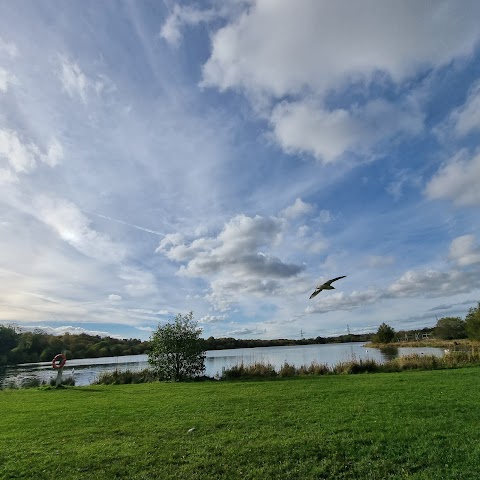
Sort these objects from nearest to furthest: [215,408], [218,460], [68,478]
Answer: [68,478], [218,460], [215,408]

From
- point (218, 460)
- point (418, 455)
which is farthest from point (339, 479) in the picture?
point (218, 460)

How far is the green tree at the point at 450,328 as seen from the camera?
86.1 metres

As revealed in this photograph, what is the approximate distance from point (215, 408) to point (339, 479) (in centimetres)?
662

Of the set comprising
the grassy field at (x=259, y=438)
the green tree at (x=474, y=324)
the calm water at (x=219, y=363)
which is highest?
the green tree at (x=474, y=324)

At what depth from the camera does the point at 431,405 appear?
1023 cm

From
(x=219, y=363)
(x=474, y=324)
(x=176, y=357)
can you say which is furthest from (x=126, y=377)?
(x=474, y=324)

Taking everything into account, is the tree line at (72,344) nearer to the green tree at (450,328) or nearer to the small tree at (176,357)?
the green tree at (450,328)

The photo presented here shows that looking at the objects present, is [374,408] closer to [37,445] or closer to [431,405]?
[431,405]

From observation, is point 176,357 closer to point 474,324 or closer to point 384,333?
point 474,324

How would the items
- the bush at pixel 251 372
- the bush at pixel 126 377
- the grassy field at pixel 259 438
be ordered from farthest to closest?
the bush at pixel 126 377 → the bush at pixel 251 372 → the grassy field at pixel 259 438

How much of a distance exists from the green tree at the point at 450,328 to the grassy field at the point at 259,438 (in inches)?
3379

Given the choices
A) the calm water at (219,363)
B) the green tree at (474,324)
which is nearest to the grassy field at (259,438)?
the calm water at (219,363)

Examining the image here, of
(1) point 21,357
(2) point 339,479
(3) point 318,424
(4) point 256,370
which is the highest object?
(1) point 21,357

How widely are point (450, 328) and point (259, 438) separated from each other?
309 feet
